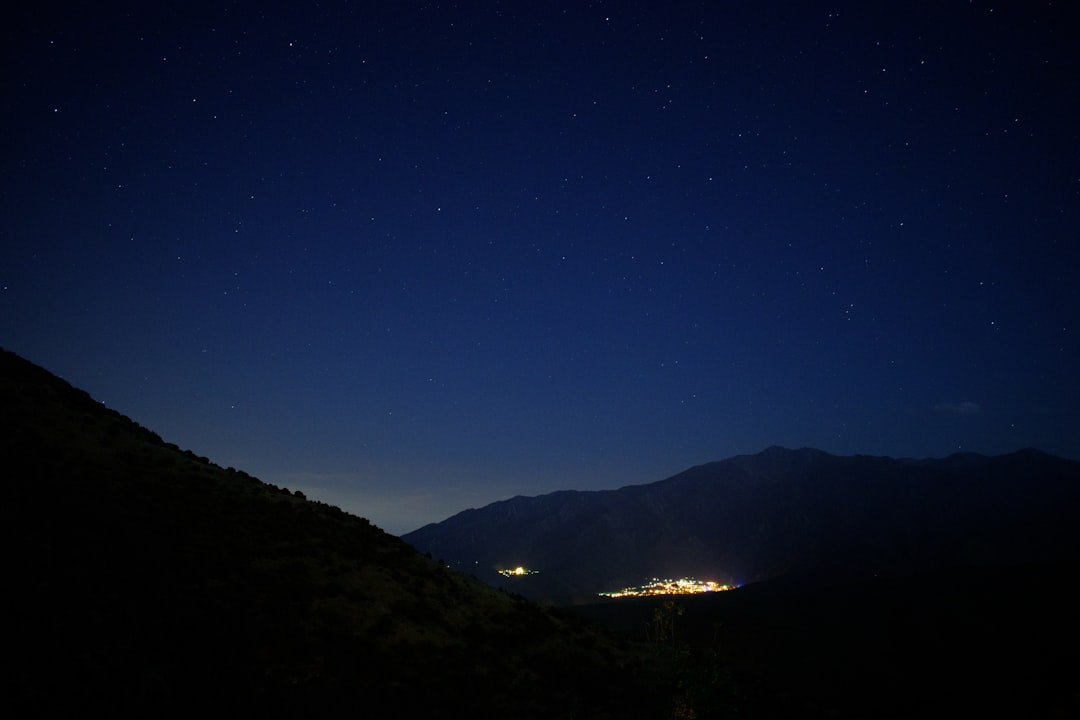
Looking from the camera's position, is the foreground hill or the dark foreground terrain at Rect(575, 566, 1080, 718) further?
the dark foreground terrain at Rect(575, 566, 1080, 718)

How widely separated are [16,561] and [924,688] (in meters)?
76.7

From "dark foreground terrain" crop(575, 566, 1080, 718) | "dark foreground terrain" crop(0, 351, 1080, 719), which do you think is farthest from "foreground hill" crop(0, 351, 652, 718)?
"dark foreground terrain" crop(575, 566, 1080, 718)

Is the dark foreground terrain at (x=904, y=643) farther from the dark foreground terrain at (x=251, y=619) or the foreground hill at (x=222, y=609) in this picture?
the foreground hill at (x=222, y=609)

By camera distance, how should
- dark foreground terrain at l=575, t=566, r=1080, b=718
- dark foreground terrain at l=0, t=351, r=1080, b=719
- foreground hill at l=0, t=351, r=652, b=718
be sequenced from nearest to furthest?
dark foreground terrain at l=0, t=351, r=1080, b=719 → foreground hill at l=0, t=351, r=652, b=718 → dark foreground terrain at l=575, t=566, r=1080, b=718

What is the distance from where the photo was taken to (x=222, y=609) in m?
19.7

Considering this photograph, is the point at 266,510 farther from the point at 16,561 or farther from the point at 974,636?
the point at 974,636

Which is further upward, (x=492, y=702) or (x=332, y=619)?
(x=332, y=619)

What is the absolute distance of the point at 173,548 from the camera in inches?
893

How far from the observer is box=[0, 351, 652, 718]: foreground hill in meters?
14.6

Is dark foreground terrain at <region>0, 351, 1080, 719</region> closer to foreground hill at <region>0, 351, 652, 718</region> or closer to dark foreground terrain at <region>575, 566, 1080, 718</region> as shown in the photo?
foreground hill at <region>0, 351, 652, 718</region>

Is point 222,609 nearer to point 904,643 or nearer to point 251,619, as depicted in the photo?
point 251,619

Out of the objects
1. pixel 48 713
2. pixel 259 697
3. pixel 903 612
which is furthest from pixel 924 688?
pixel 48 713

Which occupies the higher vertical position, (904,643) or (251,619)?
(251,619)

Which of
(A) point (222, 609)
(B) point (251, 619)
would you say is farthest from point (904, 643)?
(A) point (222, 609)
